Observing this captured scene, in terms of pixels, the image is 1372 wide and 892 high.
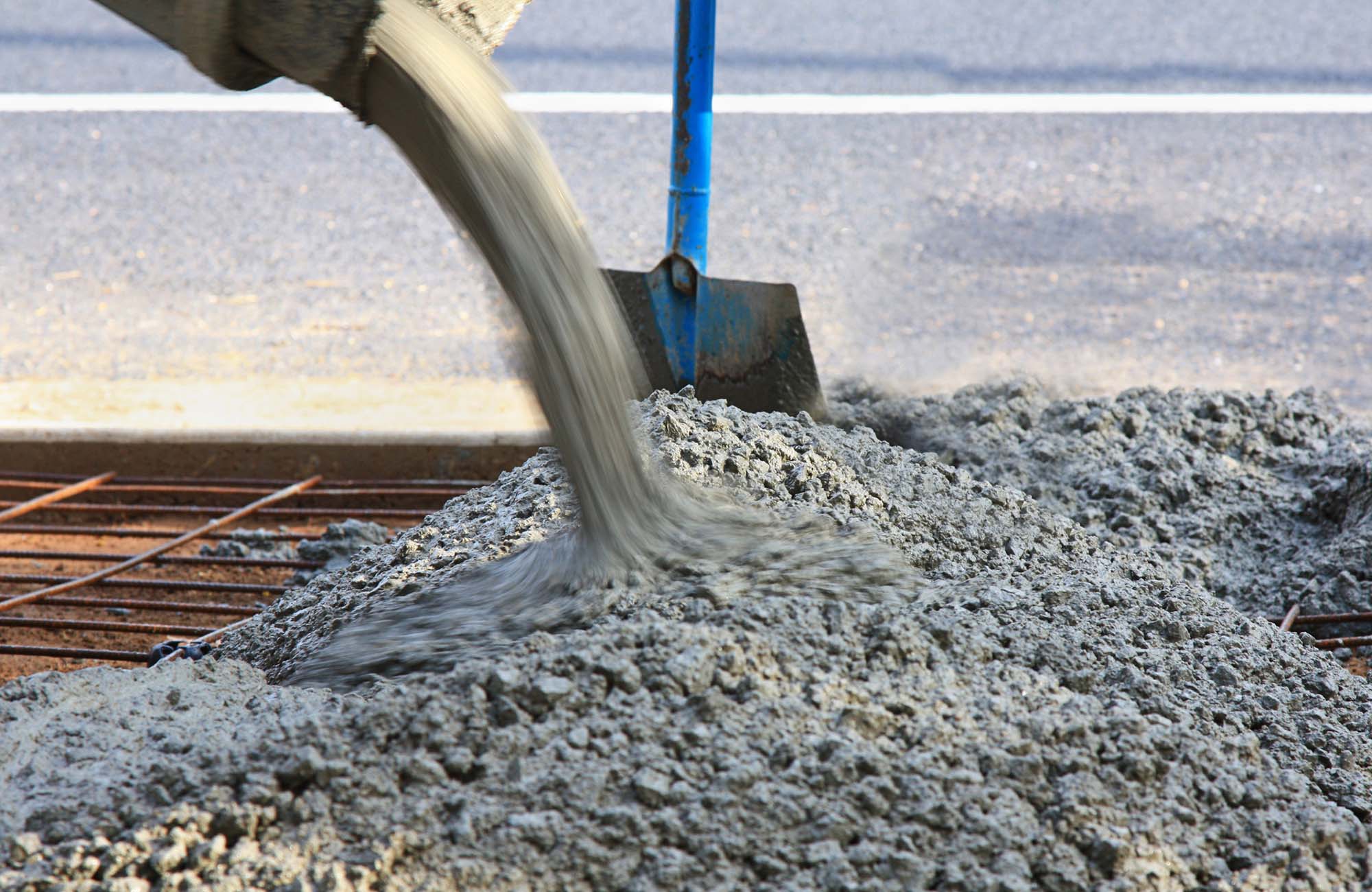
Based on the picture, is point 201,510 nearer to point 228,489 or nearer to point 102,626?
point 228,489

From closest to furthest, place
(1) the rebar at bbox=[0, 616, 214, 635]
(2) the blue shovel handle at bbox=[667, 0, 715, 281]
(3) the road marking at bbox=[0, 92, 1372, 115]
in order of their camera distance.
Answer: (1) the rebar at bbox=[0, 616, 214, 635], (2) the blue shovel handle at bbox=[667, 0, 715, 281], (3) the road marking at bbox=[0, 92, 1372, 115]

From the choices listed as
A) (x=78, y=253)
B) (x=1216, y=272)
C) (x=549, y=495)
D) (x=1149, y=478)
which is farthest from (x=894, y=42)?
(x=549, y=495)

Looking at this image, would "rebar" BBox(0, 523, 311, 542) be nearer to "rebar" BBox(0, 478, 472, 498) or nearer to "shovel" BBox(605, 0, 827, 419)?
"rebar" BBox(0, 478, 472, 498)

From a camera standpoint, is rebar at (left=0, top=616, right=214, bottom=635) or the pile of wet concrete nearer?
the pile of wet concrete

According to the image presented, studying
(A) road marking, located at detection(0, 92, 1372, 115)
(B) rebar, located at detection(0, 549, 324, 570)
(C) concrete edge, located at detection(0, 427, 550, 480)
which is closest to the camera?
(B) rebar, located at detection(0, 549, 324, 570)

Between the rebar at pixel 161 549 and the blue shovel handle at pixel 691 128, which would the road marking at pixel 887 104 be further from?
the rebar at pixel 161 549

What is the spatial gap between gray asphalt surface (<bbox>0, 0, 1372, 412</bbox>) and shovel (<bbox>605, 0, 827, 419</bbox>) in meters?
0.54

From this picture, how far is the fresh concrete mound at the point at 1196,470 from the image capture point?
2266mm

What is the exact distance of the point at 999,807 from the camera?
1.32 m

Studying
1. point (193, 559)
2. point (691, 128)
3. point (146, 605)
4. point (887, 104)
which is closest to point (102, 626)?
point (146, 605)

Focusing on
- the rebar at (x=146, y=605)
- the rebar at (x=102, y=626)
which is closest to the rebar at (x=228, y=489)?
the rebar at (x=146, y=605)

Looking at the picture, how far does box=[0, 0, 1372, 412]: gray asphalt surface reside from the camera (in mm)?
4125

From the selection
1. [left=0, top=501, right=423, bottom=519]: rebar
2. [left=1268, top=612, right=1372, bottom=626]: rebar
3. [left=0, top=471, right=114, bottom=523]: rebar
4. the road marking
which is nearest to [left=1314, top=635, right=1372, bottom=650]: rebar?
[left=1268, top=612, right=1372, bottom=626]: rebar

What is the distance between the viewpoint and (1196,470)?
2.49 metres
